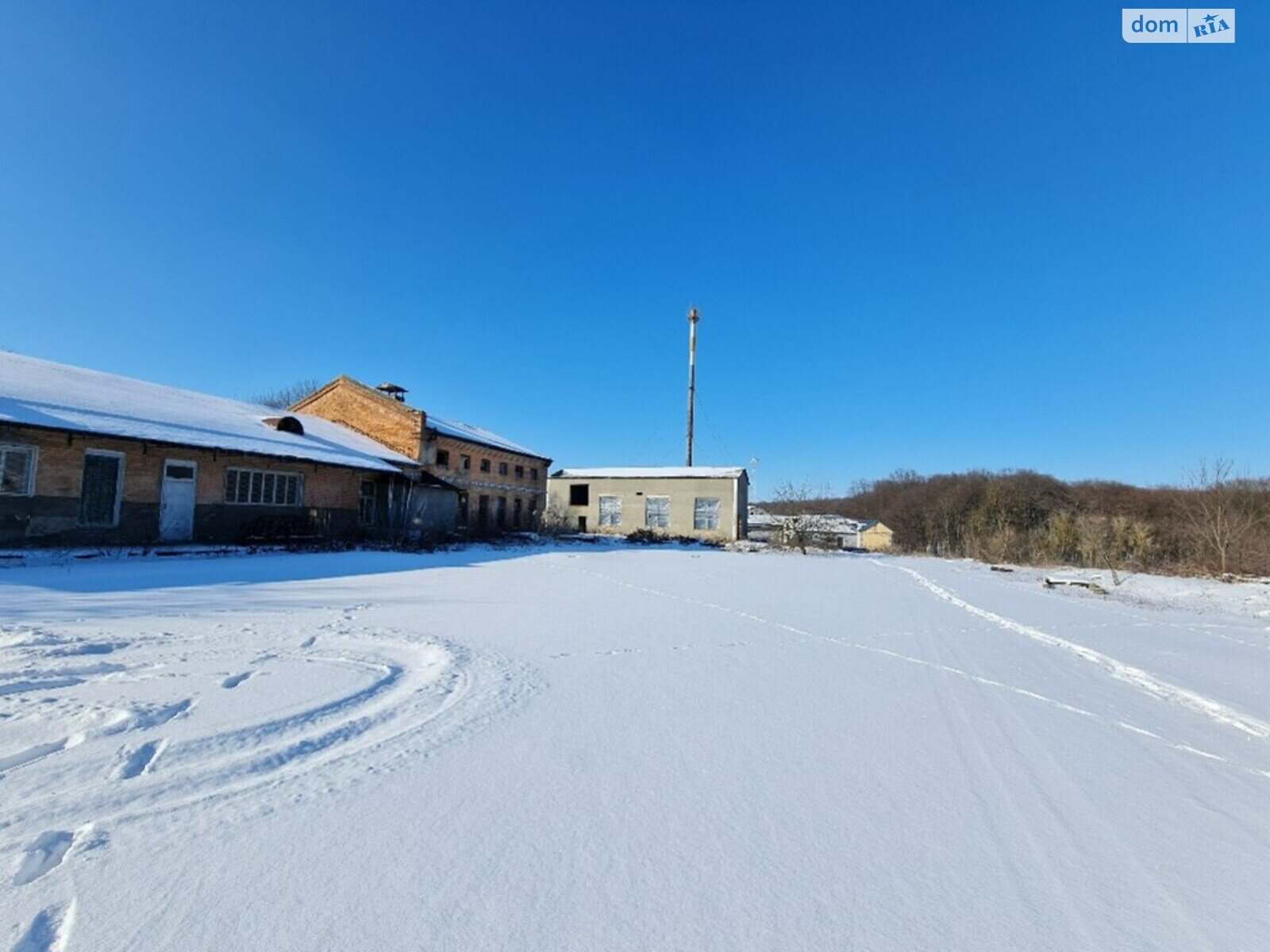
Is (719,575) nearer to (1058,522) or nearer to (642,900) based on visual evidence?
(642,900)

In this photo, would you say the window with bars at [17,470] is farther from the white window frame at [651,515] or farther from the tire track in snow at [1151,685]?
the white window frame at [651,515]

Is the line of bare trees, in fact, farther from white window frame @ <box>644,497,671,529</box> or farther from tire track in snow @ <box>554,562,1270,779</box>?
tire track in snow @ <box>554,562,1270,779</box>

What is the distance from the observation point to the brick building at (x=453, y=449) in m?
25.0

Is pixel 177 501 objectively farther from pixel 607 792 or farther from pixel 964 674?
pixel 964 674

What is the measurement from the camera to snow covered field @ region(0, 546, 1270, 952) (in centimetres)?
190

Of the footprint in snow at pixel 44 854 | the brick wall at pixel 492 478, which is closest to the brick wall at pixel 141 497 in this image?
the brick wall at pixel 492 478

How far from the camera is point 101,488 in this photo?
539 inches

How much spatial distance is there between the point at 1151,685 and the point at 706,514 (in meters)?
29.8

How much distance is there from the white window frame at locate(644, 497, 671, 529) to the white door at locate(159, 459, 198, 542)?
23597 mm

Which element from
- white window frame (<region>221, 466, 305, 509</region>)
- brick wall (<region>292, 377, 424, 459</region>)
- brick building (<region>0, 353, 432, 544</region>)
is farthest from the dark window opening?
brick wall (<region>292, 377, 424, 459</region>)

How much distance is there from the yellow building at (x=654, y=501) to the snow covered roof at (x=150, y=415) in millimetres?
15336

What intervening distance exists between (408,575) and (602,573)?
4.14m

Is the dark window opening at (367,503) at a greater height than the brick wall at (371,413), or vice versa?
the brick wall at (371,413)

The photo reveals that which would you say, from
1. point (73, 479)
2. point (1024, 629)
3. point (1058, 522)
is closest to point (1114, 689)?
point (1024, 629)
